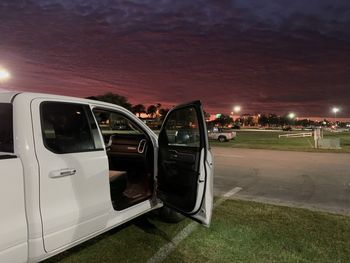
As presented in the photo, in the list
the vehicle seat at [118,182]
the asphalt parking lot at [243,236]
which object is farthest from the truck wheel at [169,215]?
the vehicle seat at [118,182]

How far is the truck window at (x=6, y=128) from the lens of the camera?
305cm

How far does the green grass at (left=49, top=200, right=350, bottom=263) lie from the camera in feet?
13.2

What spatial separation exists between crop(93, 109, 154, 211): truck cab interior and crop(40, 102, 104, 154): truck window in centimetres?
104

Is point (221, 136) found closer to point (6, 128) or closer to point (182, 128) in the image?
point (182, 128)

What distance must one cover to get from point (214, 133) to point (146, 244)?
25.7 meters

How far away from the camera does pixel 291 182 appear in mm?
9000

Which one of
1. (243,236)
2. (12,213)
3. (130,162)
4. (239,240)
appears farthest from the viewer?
(130,162)

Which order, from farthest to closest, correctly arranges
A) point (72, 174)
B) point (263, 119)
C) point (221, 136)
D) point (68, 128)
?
point (263, 119), point (221, 136), point (68, 128), point (72, 174)

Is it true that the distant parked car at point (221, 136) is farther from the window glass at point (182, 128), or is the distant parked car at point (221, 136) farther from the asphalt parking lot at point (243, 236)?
the window glass at point (182, 128)

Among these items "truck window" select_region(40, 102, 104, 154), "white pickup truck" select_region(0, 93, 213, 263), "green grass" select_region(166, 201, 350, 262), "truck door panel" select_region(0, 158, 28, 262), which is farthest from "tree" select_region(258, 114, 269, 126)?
"truck door panel" select_region(0, 158, 28, 262)

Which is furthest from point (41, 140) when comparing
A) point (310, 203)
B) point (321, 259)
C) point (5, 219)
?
point (310, 203)

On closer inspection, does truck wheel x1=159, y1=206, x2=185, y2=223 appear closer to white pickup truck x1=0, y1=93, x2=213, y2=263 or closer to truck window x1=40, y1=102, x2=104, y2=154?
white pickup truck x1=0, y1=93, x2=213, y2=263

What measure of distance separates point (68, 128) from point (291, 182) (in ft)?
23.4

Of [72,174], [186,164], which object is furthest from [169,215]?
[72,174]
